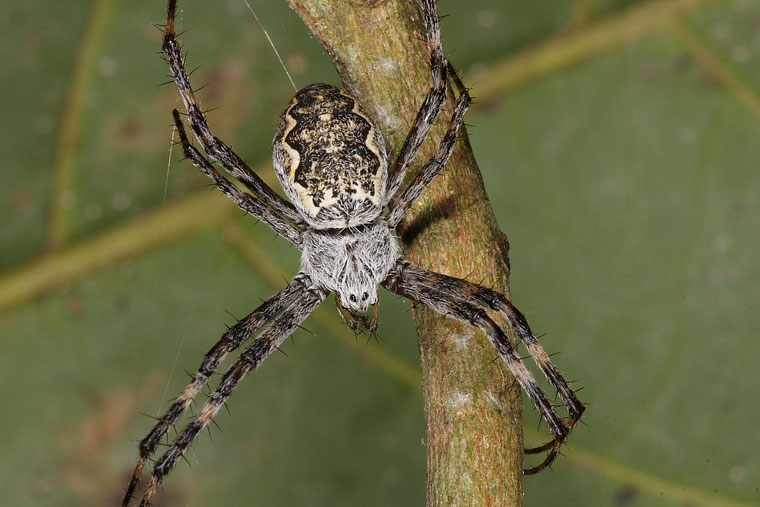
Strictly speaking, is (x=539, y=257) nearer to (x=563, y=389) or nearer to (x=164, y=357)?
(x=563, y=389)

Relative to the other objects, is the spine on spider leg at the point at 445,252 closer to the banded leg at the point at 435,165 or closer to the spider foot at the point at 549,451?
the banded leg at the point at 435,165

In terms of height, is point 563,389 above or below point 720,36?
below

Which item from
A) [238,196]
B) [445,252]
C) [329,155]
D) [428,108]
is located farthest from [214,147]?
[445,252]

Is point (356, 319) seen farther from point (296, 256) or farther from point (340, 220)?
point (296, 256)

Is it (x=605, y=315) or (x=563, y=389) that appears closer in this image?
(x=563, y=389)

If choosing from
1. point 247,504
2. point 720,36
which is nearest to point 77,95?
point 247,504

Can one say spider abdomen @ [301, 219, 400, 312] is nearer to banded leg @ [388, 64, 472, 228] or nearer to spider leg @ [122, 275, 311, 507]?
spider leg @ [122, 275, 311, 507]

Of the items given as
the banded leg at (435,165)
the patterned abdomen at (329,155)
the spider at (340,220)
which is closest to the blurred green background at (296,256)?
the spider at (340,220)
